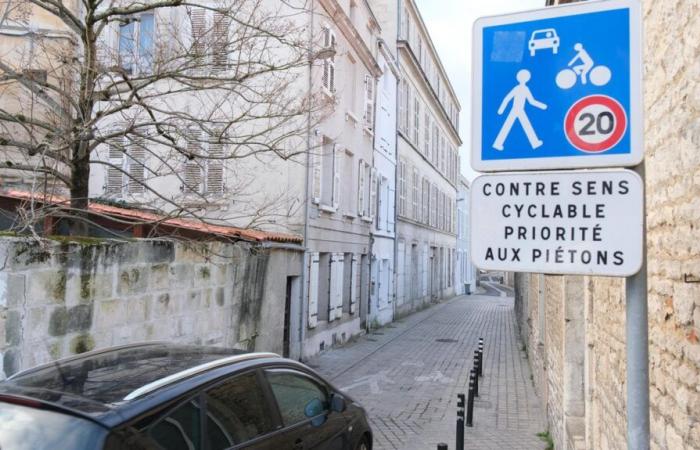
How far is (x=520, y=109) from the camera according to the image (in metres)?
2.14

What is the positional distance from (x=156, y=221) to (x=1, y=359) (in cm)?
235

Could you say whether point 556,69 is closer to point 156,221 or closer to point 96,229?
point 156,221

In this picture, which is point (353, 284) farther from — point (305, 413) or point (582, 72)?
point (582, 72)

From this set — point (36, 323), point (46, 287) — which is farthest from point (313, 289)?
point (36, 323)

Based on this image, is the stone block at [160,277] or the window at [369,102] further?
the window at [369,102]

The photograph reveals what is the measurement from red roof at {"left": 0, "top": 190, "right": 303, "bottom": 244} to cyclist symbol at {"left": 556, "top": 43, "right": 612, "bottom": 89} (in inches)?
210

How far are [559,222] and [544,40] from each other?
0.64m

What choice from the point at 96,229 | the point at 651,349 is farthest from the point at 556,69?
the point at 96,229

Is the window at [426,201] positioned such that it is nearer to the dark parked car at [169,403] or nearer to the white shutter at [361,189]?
the white shutter at [361,189]

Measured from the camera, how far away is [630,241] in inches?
74.2

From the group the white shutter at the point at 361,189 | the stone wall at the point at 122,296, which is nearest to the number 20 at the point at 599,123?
the stone wall at the point at 122,296

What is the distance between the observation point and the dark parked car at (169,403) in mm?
2953

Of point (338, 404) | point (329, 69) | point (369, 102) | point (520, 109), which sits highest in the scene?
point (369, 102)

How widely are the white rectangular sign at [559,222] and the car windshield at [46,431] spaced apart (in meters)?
2.03
